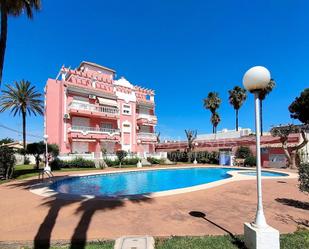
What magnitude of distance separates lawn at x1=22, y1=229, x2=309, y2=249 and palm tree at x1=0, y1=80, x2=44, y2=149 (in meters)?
39.5

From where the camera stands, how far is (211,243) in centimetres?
553

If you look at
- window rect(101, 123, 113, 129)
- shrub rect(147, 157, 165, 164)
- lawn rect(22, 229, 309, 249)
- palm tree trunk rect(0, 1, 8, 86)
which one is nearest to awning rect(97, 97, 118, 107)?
window rect(101, 123, 113, 129)

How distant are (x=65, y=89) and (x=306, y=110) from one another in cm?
4424

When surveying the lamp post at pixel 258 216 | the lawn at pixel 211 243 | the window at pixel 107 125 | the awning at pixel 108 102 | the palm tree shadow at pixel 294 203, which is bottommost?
the palm tree shadow at pixel 294 203

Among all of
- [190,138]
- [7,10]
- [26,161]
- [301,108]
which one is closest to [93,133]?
[26,161]

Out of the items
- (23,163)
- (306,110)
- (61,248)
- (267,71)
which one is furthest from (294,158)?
(23,163)

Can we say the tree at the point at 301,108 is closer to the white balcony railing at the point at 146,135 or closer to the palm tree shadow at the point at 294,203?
the white balcony railing at the point at 146,135

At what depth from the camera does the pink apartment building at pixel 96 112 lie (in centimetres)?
3428

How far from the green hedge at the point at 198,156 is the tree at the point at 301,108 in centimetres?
2137

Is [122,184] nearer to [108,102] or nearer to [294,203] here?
[294,203]

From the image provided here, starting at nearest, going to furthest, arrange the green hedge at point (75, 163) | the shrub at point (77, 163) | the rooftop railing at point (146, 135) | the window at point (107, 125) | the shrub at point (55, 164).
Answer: the shrub at point (55, 164) → the green hedge at point (75, 163) → the shrub at point (77, 163) → the window at point (107, 125) → the rooftop railing at point (146, 135)

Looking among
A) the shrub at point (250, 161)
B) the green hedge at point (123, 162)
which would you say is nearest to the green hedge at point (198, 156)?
the shrub at point (250, 161)

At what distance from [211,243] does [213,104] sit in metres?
52.0

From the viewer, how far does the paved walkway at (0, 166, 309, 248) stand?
21.1 ft
